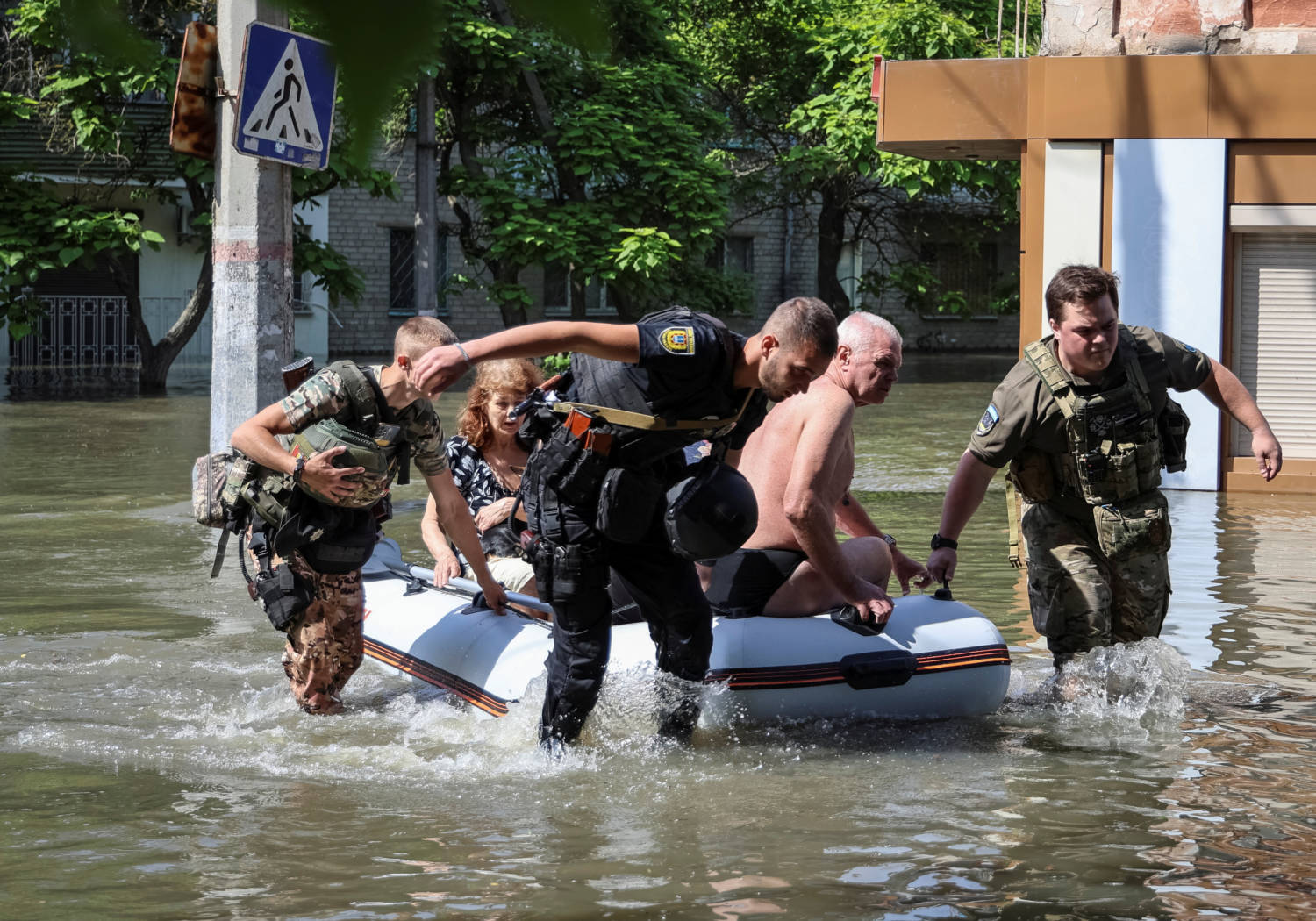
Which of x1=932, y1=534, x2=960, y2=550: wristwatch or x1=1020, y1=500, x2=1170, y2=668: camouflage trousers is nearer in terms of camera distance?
x1=1020, y1=500, x2=1170, y2=668: camouflage trousers

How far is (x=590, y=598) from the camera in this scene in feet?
15.5

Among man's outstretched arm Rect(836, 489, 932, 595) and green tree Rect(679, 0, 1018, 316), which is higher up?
green tree Rect(679, 0, 1018, 316)

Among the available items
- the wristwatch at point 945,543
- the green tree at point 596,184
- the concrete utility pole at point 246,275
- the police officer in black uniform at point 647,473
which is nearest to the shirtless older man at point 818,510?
the wristwatch at point 945,543

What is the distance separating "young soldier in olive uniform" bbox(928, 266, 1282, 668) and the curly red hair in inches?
66.9

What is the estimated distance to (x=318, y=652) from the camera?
17.5 feet

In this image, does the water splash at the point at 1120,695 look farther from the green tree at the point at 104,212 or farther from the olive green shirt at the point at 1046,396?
the green tree at the point at 104,212

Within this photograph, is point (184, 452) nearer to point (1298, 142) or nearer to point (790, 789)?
point (1298, 142)

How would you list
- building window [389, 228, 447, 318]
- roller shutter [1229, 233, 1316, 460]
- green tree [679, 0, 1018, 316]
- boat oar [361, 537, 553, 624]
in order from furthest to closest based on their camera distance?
building window [389, 228, 447, 318] < green tree [679, 0, 1018, 316] < roller shutter [1229, 233, 1316, 460] < boat oar [361, 537, 553, 624]

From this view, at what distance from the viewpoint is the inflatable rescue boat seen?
17.3 ft

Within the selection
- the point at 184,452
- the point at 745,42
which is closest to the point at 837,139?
the point at 745,42

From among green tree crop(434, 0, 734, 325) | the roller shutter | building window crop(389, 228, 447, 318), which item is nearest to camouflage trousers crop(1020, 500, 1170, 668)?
the roller shutter

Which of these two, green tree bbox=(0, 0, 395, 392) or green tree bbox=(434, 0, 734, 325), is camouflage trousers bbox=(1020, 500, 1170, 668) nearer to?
green tree bbox=(0, 0, 395, 392)

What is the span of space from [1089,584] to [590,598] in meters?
1.76

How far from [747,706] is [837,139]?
2275cm
